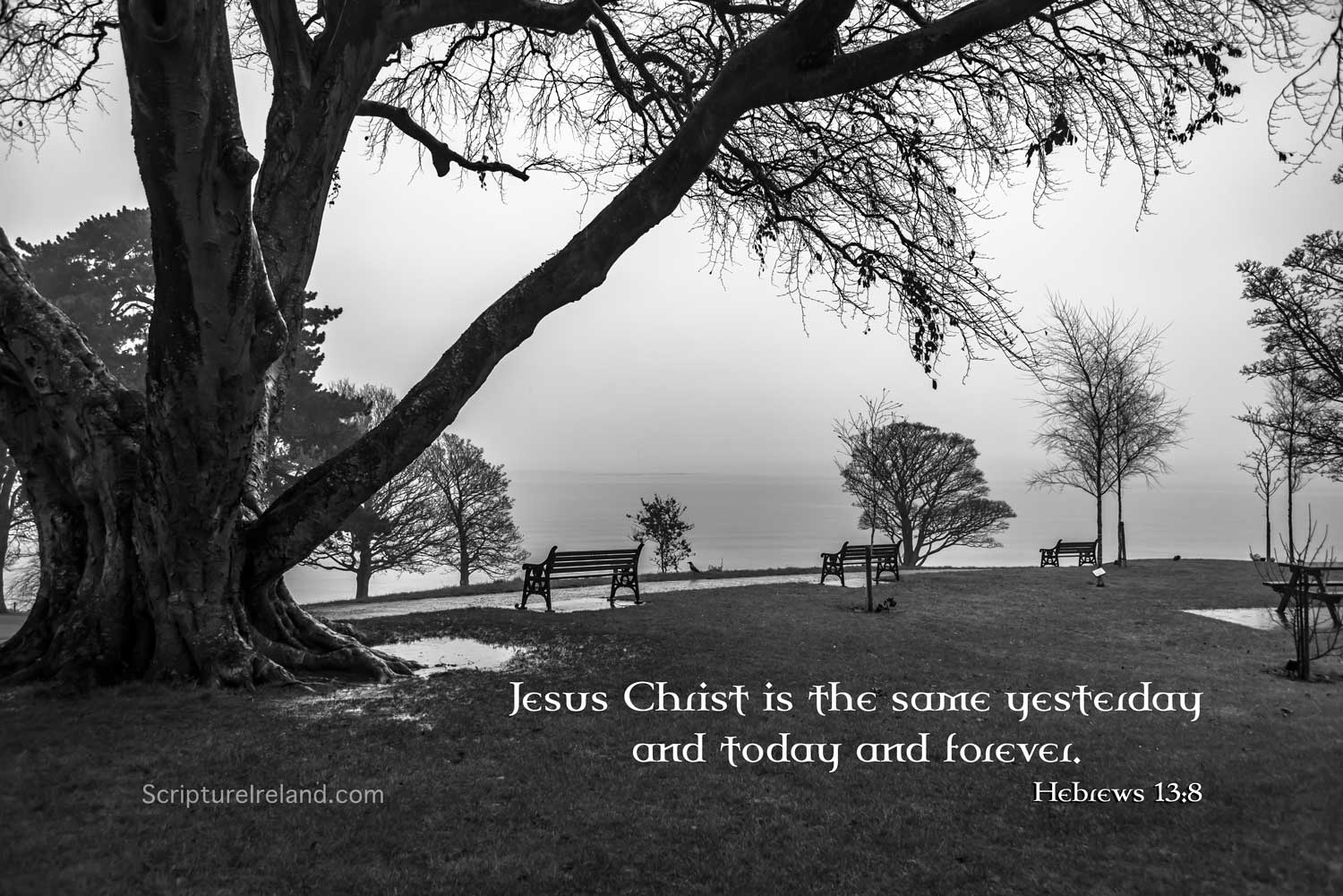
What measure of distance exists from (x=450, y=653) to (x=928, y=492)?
2869 centimetres

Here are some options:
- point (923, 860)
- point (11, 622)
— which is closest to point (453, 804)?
point (923, 860)

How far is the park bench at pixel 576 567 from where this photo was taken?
40.7 ft

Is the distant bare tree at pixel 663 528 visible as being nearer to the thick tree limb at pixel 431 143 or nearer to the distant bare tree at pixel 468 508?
the distant bare tree at pixel 468 508

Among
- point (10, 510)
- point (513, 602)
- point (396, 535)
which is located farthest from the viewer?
point (396, 535)

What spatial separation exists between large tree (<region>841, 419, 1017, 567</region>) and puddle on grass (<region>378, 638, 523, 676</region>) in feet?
74.5

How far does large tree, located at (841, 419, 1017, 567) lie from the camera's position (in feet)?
99.1

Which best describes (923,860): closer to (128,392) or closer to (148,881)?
(148,881)

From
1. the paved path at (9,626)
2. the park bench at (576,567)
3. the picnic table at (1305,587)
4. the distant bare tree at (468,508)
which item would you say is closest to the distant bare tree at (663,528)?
the distant bare tree at (468,508)

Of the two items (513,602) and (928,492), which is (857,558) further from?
(928,492)

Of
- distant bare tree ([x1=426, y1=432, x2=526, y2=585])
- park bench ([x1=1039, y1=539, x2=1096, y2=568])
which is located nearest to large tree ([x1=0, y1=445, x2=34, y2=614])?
distant bare tree ([x1=426, y1=432, x2=526, y2=585])

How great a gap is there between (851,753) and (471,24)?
806 cm

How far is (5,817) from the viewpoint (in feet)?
12.3

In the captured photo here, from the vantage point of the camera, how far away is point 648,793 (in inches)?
172

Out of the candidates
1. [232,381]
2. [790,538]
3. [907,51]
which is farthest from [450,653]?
[790,538]
